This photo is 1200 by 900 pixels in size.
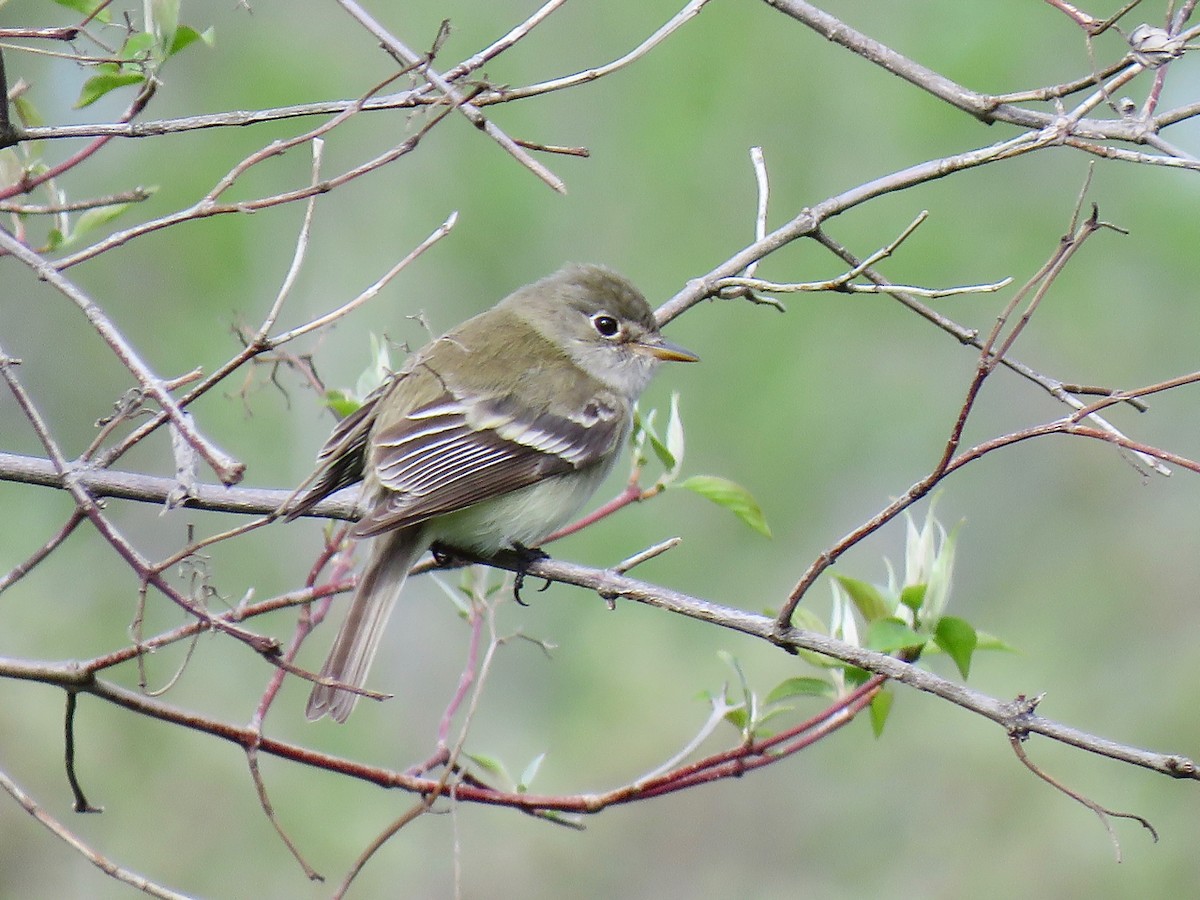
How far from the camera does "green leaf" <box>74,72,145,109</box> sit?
246 centimetres

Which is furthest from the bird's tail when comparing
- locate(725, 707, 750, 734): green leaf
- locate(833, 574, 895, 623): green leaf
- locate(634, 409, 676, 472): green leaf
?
locate(833, 574, 895, 623): green leaf

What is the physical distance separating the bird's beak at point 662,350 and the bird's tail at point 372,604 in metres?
1.22

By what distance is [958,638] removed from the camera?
262 cm

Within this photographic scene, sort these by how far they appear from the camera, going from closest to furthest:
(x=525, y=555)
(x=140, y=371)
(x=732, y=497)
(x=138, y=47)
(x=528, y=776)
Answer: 1. (x=140, y=371)
2. (x=138, y=47)
3. (x=528, y=776)
4. (x=732, y=497)
5. (x=525, y=555)

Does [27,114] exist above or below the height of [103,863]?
above

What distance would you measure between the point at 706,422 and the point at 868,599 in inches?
326

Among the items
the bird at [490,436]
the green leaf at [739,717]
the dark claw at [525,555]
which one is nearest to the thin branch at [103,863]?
the bird at [490,436]

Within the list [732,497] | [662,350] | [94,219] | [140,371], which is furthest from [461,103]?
[662,350]

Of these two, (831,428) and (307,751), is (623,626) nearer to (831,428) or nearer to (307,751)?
(831,428)

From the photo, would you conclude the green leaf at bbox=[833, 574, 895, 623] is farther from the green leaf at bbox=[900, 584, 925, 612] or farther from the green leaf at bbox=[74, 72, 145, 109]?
the green leaf at bbox=[74, 72, 145, 109]

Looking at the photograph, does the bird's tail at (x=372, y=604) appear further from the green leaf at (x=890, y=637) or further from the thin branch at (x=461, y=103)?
the thin branch at (x=461, y=103)

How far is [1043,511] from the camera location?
36.6ft

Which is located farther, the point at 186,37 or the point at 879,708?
the point at 879,708

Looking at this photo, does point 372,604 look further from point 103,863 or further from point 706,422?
point 706,422
